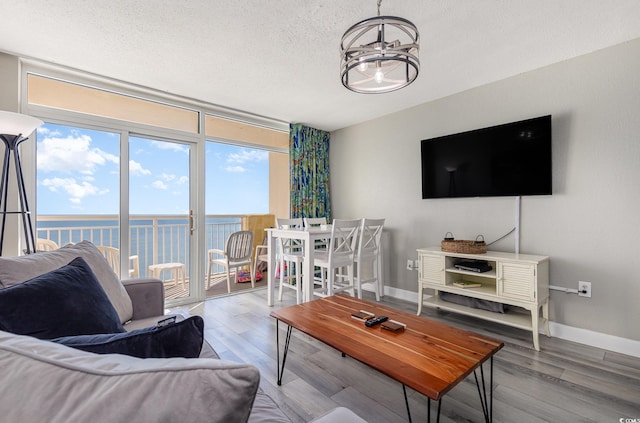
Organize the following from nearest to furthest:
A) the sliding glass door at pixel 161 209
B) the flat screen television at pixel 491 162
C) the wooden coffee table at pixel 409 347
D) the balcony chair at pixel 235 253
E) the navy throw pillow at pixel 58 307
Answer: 1. the navy throw pillow at pixel 58 307
2. the wooden coffee table at pixel 409 347
3. the flat screen television at pixel 491 162
4. the sliding glass door at pixel 161 209
5. the balcony chair at pixel 235 253

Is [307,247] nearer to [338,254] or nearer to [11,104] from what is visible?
[338,254]

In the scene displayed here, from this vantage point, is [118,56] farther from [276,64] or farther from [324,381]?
[324,381]

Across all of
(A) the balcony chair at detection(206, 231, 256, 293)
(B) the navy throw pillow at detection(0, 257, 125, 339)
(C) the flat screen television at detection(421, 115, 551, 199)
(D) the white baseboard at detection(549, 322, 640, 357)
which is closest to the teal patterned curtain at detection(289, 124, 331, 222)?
(A) the balcony chair at detection(206, 231, 256, 293)

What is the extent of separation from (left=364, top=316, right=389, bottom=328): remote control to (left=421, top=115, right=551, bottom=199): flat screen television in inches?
72.9

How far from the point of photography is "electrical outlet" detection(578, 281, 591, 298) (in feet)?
7.89

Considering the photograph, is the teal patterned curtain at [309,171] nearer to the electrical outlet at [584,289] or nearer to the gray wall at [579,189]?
the gray wall at [579,189]

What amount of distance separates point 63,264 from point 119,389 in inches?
53.4

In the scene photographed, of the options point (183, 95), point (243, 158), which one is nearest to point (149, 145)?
point (183, 95)

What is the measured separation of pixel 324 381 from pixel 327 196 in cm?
306

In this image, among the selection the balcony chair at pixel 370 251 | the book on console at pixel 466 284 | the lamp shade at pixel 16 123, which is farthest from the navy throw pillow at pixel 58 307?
the book on console at pixel 466 284

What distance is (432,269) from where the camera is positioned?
2934 millimetres

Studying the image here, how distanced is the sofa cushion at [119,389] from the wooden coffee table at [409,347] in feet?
2.94

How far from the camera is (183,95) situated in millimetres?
3262

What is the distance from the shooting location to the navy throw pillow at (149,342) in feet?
2.08
